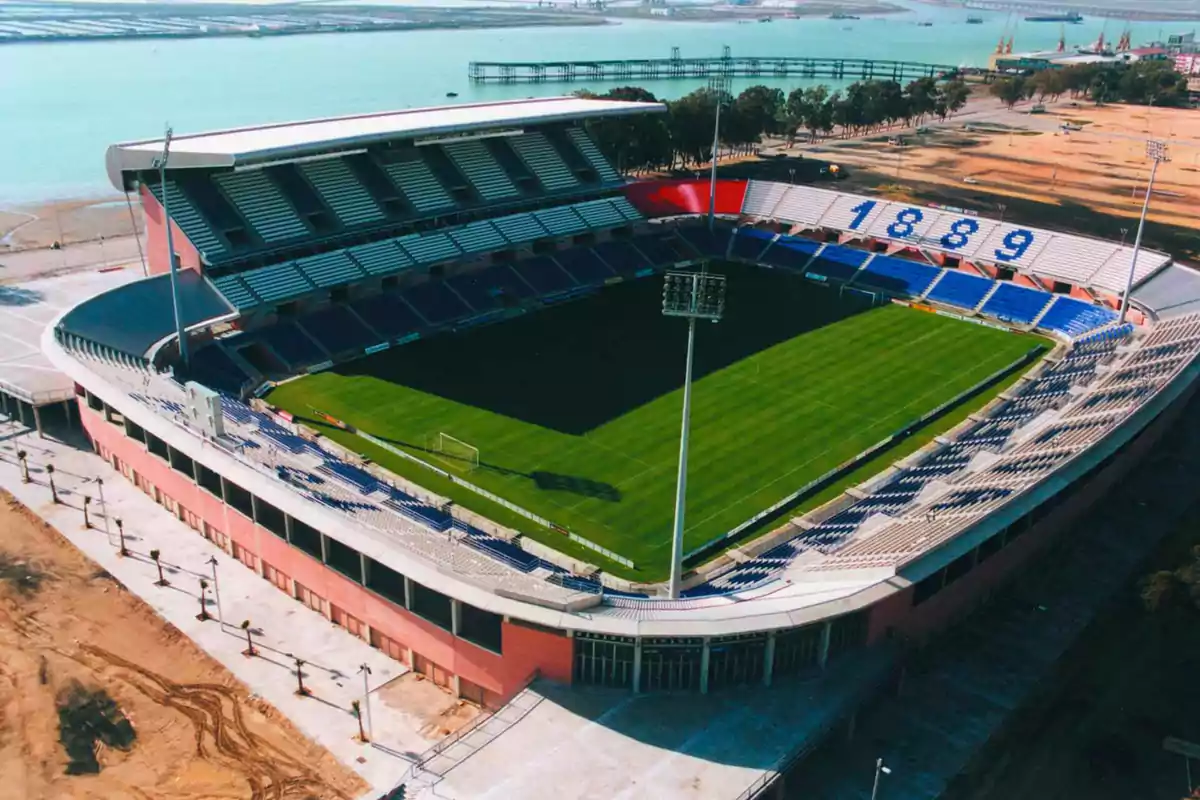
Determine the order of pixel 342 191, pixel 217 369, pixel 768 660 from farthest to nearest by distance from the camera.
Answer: pixel 342 191 → pixel 217 369 → pixel 768 660

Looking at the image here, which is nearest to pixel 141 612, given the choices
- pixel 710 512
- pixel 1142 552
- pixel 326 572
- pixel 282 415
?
pixel 326 572

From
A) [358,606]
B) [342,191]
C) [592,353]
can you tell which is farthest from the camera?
[342,191]

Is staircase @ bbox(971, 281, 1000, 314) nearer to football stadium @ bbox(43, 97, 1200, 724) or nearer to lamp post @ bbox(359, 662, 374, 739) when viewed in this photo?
football stadium @ bbox(43, 97, 1200, 724)

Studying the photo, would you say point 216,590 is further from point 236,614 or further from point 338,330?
point 338,330

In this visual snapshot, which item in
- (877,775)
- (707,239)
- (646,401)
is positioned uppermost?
(707,239)

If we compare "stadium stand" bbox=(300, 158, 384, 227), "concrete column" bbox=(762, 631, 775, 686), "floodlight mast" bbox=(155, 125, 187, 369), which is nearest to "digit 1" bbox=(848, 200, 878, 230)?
"stadium stand" bbox=(300, 158, 384, 227)

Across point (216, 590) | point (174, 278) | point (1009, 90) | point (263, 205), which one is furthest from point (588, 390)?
point (1009, 90)

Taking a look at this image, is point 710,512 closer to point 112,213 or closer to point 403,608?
point 403,608

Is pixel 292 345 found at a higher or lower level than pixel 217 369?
higher

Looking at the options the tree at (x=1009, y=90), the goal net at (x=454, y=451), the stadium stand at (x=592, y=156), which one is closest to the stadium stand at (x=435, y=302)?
the goal net at (x=454, y=451)
